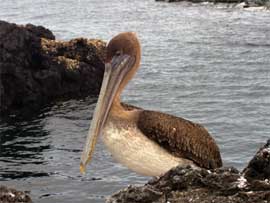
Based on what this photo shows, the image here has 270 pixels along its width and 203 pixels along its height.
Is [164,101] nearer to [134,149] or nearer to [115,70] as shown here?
[115,70]

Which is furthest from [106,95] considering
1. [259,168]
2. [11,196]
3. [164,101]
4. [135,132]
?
[164,101]

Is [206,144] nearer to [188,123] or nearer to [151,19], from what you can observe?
[188,123]

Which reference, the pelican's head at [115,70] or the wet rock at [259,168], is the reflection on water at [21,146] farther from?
the wet rock at [259,168]

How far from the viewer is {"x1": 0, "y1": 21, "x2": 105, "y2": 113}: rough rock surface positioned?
66.7 feet

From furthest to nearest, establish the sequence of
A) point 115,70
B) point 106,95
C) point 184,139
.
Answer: point 184,139
point 115,70
point 106,95

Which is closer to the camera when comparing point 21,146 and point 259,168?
point 259,168

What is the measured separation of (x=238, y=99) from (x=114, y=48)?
13.6m

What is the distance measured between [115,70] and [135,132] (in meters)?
0.74

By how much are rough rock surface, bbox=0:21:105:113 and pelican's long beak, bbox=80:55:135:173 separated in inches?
523

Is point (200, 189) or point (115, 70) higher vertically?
point (115, 70)

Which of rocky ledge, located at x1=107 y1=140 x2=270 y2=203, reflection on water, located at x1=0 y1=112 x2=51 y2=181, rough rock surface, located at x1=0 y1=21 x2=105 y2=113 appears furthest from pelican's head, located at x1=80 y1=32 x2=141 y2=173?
rough rock surface, located at x1=0 y1=21 x2=105 y2=113

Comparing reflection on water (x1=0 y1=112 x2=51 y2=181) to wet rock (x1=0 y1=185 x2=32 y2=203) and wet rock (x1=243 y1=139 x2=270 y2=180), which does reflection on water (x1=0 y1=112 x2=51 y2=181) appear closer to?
wet rock (x1=0 y1=185 x2=32 y2=203)

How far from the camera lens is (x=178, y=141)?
7.02 meters

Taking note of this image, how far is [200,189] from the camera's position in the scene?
4820 millimetres
